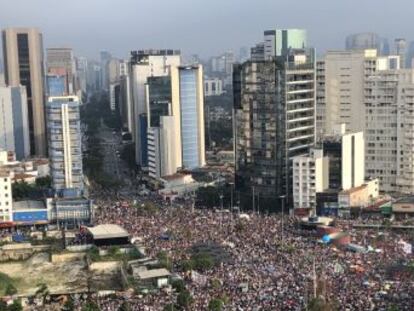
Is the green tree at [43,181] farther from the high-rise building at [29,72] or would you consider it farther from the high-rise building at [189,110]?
the high-rise building at [29,72]

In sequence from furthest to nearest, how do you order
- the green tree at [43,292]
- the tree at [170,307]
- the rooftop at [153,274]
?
the rooftop at [153,274] < the green tree at [43,292] < the tree at [170,307]

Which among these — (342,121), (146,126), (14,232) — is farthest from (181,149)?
(14,232)

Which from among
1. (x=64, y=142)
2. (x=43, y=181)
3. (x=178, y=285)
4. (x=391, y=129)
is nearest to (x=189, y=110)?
(x=43, y=181)

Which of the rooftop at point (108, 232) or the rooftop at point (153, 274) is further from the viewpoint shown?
the rooftop at point (108, 232)

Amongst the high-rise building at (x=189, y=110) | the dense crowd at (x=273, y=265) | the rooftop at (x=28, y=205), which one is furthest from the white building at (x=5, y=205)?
the high-rise building at (x=189, y=110)

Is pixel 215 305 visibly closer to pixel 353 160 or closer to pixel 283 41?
pixel 353 160

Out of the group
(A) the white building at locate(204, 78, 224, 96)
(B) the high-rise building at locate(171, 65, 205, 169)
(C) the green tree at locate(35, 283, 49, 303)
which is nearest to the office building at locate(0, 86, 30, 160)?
(B) the high-rise building at locate(171, 65, 205, 169)
